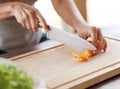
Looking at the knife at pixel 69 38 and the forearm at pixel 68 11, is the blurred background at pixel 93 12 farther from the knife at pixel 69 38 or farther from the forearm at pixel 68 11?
the knife at pixel 69 38

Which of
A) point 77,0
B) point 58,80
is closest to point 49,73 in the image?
point 58,80

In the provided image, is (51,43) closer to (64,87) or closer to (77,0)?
Result: (64,87)

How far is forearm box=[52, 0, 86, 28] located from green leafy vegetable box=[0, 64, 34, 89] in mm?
601

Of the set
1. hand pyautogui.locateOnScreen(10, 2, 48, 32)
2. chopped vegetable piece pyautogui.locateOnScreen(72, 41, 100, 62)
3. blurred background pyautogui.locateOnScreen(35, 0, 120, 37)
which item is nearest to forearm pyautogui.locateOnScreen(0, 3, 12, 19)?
hand pyautogui.locateOnScreen(10, 2, 48, 32)

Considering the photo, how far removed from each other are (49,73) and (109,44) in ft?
0.97

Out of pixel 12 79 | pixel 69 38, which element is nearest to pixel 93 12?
pixel 69 38

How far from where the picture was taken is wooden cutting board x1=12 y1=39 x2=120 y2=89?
0.68 meters

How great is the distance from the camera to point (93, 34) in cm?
90

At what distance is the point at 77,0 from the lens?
87.4 inches

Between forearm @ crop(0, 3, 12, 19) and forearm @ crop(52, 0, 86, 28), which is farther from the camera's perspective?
forearm @ crop(52, 0, 86, 28)

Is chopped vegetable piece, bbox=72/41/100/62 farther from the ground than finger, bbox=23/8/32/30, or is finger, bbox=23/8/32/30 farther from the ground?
finger, bbox=23/8/32/30

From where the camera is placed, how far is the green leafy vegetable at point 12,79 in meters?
0.42

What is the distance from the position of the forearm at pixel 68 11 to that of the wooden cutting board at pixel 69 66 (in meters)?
0.15

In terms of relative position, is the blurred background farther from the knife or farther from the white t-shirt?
the knife
